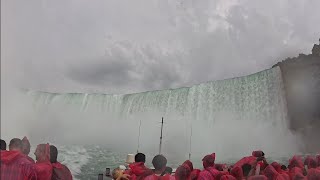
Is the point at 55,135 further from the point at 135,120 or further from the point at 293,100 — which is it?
the point at 293,100

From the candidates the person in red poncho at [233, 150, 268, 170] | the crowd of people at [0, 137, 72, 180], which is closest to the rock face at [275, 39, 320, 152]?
the person in red poncho at [233, 150, 268, 170]

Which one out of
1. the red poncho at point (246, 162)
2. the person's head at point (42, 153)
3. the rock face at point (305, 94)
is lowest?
the person's head at point (42, 153)

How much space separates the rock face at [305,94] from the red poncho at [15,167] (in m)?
41.2

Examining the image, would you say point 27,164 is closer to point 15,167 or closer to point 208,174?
point 15,167

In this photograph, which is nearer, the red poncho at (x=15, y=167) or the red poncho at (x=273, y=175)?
→ the red poncho at (x=15, y=167)

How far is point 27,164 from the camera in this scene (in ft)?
15.4

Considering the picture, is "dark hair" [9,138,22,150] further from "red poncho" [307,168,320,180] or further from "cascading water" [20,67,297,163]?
"cascading water" [20,67,297,163]

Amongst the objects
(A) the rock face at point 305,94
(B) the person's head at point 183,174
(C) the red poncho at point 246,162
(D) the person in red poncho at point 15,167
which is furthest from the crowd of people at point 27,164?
(A) the rock face at point 305,94

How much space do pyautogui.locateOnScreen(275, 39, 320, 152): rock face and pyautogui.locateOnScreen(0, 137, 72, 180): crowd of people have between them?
40410 mm

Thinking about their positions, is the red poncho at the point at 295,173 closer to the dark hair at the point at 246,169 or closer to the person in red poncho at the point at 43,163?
the dark hair at the point at 246,169

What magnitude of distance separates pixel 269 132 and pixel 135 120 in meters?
15.6

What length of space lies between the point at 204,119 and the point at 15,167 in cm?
4463

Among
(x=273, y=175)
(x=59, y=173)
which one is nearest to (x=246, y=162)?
(x=273, y=175)

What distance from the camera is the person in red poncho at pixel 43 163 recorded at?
17.0ft
